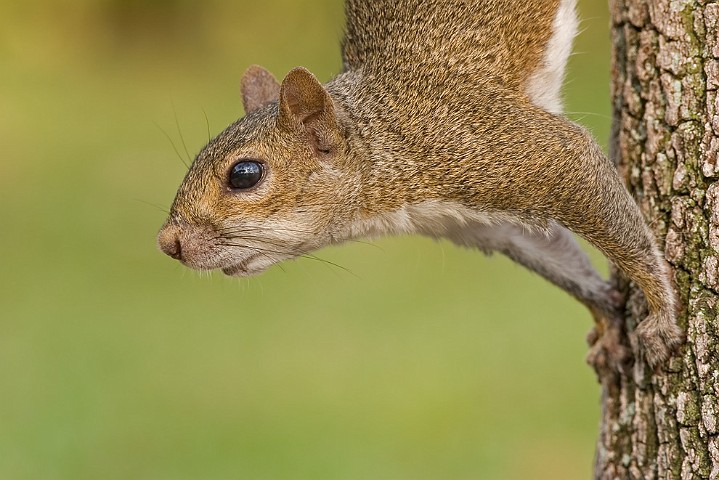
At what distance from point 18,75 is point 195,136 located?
198 cm

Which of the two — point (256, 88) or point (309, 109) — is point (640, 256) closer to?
point (309, 109)

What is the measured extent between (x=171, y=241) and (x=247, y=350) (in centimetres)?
308

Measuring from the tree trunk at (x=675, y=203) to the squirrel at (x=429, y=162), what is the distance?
74mm

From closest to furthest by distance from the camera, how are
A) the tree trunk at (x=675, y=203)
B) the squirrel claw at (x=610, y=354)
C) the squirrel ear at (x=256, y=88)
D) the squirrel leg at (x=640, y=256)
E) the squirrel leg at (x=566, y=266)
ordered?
1. the tree trunk at (x=675, y=203)
2. the squirrel leg at (x=640, y=256)
3. the squirrel claw at (x=610, y=354)
4. the squirrel leg at (x=566, y=266)
5. the squirrel ear at (x=256, y=88)

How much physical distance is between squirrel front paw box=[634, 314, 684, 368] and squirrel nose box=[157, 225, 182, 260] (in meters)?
1.25

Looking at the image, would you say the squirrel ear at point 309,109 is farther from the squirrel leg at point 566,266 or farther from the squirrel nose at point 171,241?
the squirrel leg at point 566,266

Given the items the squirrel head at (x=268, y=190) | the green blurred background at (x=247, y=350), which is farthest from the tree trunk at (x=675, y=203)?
the squirrel head at (x=268, y=190)

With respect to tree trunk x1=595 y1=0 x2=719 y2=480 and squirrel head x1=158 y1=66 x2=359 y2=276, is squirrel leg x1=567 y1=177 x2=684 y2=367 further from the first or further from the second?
squirrel head x1=158 y1=66 x2=359 y2=276

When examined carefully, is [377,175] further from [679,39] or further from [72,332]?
[72,332]

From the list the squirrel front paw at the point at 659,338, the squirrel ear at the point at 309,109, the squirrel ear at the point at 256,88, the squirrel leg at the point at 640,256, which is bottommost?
the squirrel front paw at the point at 659,338

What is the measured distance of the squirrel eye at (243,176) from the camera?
9.22ft

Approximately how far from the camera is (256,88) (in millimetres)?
3352

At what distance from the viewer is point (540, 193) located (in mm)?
2803

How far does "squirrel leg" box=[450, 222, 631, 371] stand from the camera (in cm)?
309
